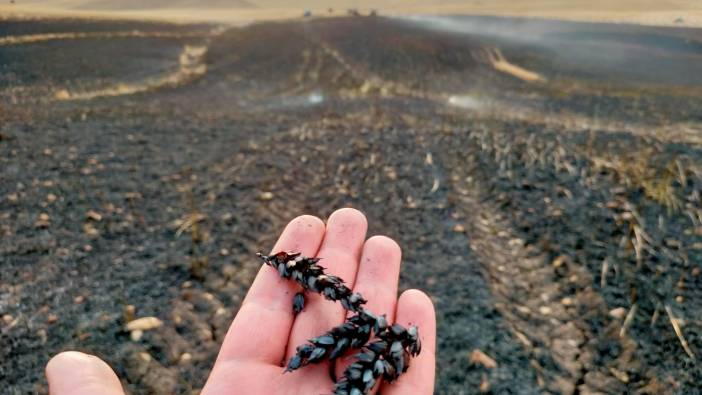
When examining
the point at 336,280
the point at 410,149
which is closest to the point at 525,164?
the point at 410,149

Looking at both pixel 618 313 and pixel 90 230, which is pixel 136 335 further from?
pixel 618 313

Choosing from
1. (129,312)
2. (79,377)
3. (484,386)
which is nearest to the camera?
(79,377)

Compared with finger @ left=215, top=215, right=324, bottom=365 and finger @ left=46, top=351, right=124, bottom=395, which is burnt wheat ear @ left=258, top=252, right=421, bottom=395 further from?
finger @ left=46, top=351, right=124, bottom=395

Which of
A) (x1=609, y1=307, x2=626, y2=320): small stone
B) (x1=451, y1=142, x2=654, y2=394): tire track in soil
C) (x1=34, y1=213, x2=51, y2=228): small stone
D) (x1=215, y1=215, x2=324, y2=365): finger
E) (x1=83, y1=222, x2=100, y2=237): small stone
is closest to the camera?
(x1=215, y1=215, x2=324, y2=365): finger

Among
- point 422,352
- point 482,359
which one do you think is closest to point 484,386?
point 482,359

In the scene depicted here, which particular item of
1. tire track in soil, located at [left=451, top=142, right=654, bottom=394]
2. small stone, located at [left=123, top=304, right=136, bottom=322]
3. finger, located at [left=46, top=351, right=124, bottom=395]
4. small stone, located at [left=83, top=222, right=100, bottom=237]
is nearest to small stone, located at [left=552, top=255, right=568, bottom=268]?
tire track in soil, located at [left=451, top=142, right=654, bottom=394]
